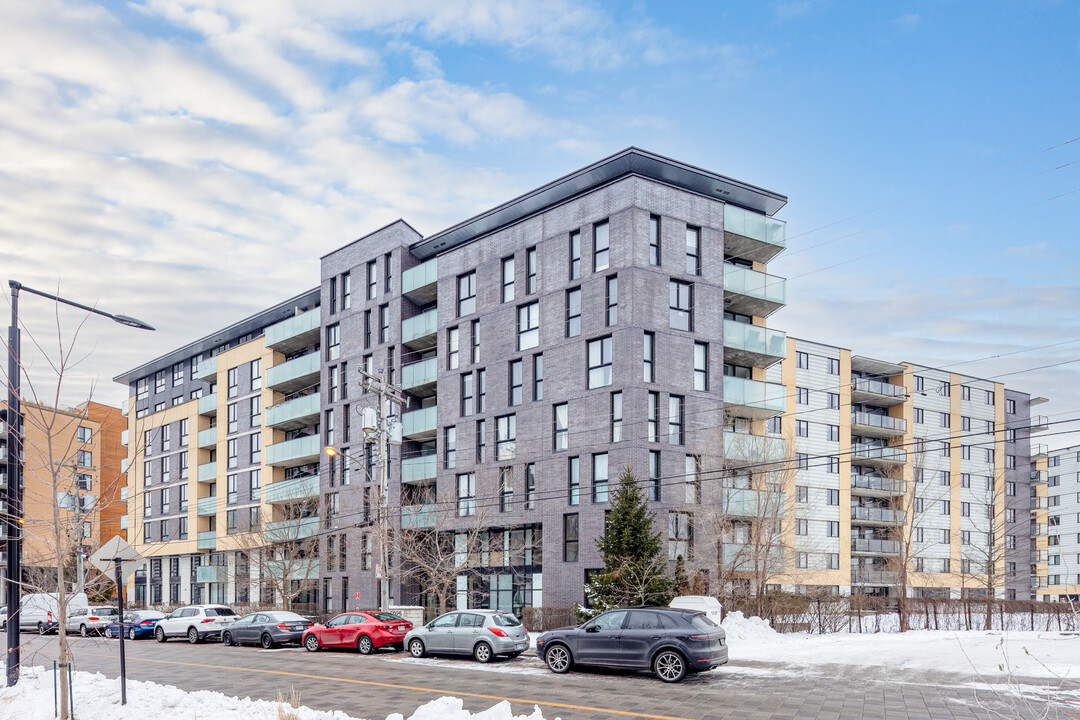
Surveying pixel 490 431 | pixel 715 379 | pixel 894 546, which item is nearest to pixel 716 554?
pixel 715 379

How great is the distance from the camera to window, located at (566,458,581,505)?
132 feet

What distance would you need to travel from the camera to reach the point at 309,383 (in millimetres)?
60500

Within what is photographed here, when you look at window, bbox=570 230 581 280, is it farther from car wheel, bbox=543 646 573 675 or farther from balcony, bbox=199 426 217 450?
balcony, bbox=199 426 217 450

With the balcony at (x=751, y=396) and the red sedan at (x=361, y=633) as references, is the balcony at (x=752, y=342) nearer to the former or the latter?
the balcony at (x=751, y=396)

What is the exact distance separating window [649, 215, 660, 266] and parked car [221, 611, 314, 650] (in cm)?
2131

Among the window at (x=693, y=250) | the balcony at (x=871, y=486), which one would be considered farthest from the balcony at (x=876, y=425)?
the window at (x=693, y=250)

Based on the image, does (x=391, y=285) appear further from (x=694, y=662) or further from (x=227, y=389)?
(x=694, y=662)

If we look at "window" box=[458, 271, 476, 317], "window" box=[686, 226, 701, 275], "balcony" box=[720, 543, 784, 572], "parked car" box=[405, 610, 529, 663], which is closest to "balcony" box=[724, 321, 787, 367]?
"window" box=[686, 226, 701, 275]

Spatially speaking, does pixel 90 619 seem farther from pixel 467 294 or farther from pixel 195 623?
pixel 467 294

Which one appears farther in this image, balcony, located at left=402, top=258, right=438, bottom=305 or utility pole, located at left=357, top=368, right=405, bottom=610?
balcony, located at left=402, top=258, right=438, bottom=305

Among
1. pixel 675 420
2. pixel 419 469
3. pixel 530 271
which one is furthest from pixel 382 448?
pixel 419 469

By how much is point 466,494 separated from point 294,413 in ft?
59.8

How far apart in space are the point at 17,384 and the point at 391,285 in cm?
3647

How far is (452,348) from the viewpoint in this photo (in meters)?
48.0
